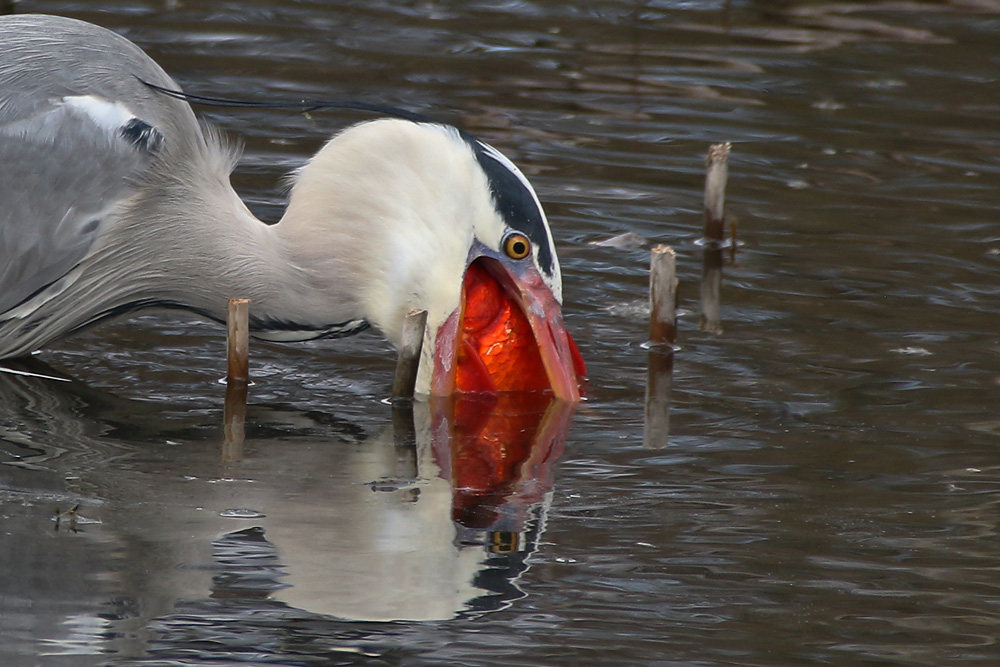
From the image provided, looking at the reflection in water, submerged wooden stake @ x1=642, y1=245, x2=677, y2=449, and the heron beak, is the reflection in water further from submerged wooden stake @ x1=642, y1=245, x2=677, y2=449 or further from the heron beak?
submerged wooden stake @ x1=642, y1=245, x2=677, y2=449

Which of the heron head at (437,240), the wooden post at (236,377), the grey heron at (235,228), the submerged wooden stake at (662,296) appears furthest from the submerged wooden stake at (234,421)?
the submerged wooden stake at (662,296)

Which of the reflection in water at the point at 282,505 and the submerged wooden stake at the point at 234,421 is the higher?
the submerged wooden stake at the point at 234,421

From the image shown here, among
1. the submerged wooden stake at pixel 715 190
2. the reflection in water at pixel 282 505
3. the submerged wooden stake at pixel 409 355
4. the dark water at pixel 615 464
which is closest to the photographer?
the dark water at pixel 615 464

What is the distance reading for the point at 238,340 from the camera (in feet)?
17.6

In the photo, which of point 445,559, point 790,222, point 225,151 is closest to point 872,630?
point 445,559

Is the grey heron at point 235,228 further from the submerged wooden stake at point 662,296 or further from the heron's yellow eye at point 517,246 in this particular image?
the submerged wooden stake at point 662,296

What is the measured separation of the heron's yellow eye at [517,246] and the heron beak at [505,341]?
5cm

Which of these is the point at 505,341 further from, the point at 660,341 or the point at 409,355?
the point at 660,341

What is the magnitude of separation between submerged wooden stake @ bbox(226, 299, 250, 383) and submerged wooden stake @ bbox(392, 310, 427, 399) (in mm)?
494

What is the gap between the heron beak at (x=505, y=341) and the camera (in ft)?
18.3

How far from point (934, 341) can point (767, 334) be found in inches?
24.0

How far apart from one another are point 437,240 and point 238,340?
28.7 inches

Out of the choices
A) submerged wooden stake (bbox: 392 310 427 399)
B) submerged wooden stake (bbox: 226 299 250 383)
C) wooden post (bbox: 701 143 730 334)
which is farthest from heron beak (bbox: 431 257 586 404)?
wooden post (bbox: 701 143 730 334)

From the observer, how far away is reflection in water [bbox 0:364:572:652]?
4.04 metres
